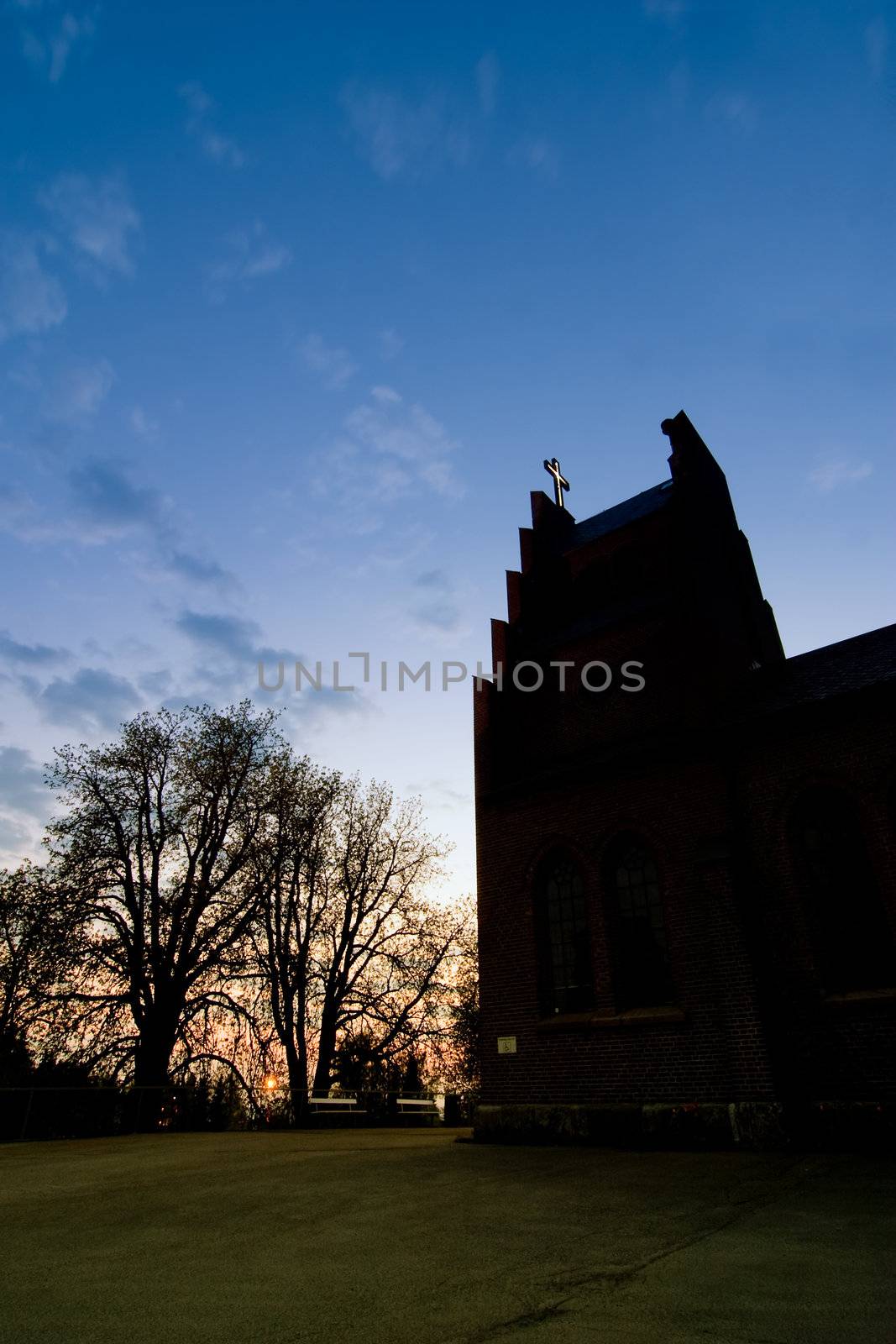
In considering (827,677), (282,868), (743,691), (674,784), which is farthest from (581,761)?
(282,868)

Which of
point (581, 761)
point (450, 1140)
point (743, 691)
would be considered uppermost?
point (743, 691)

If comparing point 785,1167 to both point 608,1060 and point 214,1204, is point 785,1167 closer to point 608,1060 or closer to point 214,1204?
point 608,1060

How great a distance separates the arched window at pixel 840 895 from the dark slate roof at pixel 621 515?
355 inches

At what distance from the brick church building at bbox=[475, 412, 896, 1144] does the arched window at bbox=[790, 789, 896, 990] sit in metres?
0.03

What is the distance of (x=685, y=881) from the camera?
12.3 meters

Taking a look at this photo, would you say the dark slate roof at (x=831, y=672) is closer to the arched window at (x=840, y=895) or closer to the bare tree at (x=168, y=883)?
the arched window at (x=840, y=895)

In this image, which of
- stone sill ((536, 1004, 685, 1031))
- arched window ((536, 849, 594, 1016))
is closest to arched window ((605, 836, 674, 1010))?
stone sill ((536, 1004, 685, 1031))

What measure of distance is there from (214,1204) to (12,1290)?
2980 mm

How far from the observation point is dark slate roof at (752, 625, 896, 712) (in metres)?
12.3

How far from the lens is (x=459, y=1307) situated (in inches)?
141

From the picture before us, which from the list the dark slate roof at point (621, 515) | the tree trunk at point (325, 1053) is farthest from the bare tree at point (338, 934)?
the dark slate roof at point (621, 515)

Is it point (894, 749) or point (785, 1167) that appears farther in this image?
point (894, 749)

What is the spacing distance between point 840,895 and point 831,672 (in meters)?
4.33

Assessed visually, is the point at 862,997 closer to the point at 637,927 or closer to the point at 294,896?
the point at 637,927
